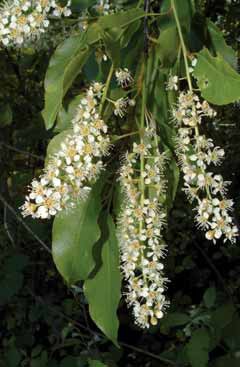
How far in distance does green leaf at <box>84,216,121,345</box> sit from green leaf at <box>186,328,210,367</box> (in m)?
0.82

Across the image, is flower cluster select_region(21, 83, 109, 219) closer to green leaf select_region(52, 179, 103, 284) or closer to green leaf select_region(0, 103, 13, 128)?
green leaf select_region(52, 179, 103, 284)

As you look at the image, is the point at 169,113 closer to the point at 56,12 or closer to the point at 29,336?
the point at 56,12

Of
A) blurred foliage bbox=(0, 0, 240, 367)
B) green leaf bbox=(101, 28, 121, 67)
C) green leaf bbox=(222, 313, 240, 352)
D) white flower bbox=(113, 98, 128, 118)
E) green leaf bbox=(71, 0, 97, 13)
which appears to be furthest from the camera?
blurred foliage bbox=(0, 0, 240, 367)

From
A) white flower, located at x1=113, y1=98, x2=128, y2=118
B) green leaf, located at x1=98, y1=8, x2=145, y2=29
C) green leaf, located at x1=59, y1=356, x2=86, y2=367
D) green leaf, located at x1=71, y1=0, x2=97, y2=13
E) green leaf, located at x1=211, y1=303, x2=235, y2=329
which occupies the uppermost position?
green leaf, located at x1=71, y1=0, x2=97, y2=13

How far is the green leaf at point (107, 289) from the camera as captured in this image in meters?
1.11

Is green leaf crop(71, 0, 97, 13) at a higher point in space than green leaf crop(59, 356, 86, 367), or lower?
higher

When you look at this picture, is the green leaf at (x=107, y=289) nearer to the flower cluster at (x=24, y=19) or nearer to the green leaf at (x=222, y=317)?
the flower cluster at (x=24, y=19)

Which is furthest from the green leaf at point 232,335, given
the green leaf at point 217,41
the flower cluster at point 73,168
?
the flower cluster at point 73,168

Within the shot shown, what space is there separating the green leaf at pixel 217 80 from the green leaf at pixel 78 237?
24cm

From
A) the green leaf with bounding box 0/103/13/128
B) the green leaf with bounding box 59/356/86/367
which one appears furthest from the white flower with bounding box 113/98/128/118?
the green leaf with bounding box 59/356/86/367

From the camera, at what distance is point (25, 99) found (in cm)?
316

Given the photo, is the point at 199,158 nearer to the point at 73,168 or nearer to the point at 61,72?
the point at 73,168

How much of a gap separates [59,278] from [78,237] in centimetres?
210

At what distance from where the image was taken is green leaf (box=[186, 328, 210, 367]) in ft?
6.17
